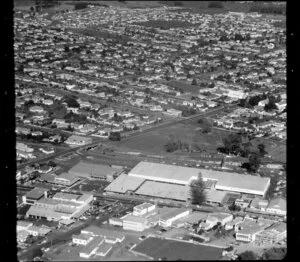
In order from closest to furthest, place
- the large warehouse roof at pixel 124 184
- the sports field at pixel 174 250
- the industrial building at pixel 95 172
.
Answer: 1. the sports field at pixel 174 250
2. the large warehouse roof at pixel 124 184
3. the industrial building at pixel 95 172

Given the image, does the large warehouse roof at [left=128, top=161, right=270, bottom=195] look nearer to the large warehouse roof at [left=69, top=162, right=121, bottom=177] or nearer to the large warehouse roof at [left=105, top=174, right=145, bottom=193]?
the large warehouse roof at [left=105, top=174, right=145, bottom=193]

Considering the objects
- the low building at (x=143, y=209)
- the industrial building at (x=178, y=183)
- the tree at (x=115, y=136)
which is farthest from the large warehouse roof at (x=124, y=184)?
the tree at (x=115, y=136)

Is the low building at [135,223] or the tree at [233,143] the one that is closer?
the low building at [135,223]

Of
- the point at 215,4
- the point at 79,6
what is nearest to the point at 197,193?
the point at 79,6

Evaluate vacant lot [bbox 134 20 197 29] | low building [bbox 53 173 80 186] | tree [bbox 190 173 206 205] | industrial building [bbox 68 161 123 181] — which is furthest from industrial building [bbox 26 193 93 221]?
vacant lot [bbox 134 20 197 29]

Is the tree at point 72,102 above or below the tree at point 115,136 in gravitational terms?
above

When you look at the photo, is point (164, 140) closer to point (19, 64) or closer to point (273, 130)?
point (273, 130)

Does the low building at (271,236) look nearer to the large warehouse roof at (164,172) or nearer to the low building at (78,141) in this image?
the large warehouse roof at (164,172)
